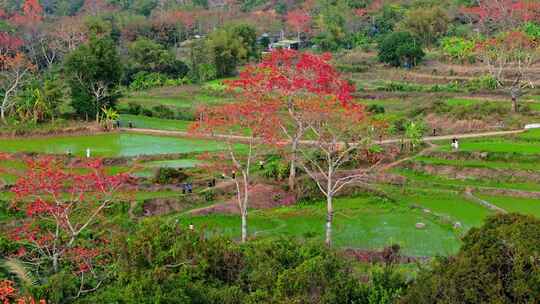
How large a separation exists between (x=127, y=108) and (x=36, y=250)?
29.2 m

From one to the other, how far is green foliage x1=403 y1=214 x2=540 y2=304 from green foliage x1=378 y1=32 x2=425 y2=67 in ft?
169

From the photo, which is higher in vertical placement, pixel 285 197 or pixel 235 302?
pixel 235 302

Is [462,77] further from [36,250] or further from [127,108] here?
[36,250]

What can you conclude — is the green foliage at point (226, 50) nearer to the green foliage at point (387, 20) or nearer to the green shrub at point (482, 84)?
the green shrub at point (482, 84)

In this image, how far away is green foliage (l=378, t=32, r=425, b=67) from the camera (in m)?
66.7

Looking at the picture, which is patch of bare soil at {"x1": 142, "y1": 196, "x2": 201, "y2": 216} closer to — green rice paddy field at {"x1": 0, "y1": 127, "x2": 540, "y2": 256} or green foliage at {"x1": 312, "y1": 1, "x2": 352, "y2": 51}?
green rice paddy field at {"x1": 0, "y1": 127, "x2": 540, "y2": 256}

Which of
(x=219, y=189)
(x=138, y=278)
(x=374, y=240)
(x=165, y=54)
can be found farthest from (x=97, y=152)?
(x=165, y=54)

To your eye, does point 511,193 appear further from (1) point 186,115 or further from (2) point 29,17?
(2) point 29,17

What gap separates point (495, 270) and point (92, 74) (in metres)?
34.4

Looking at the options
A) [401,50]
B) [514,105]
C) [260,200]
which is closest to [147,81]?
[401,50]

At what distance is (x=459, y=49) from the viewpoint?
66.9 metres

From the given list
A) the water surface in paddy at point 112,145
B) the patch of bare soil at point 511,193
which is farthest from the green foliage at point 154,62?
the patch of bare soil at point 511,193

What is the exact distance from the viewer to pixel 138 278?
1862 centimetres

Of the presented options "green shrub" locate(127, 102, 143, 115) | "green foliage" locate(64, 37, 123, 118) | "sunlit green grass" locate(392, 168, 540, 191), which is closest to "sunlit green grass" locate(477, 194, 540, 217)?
"sunlit green grass" locate(392, 168, 540, 191)
